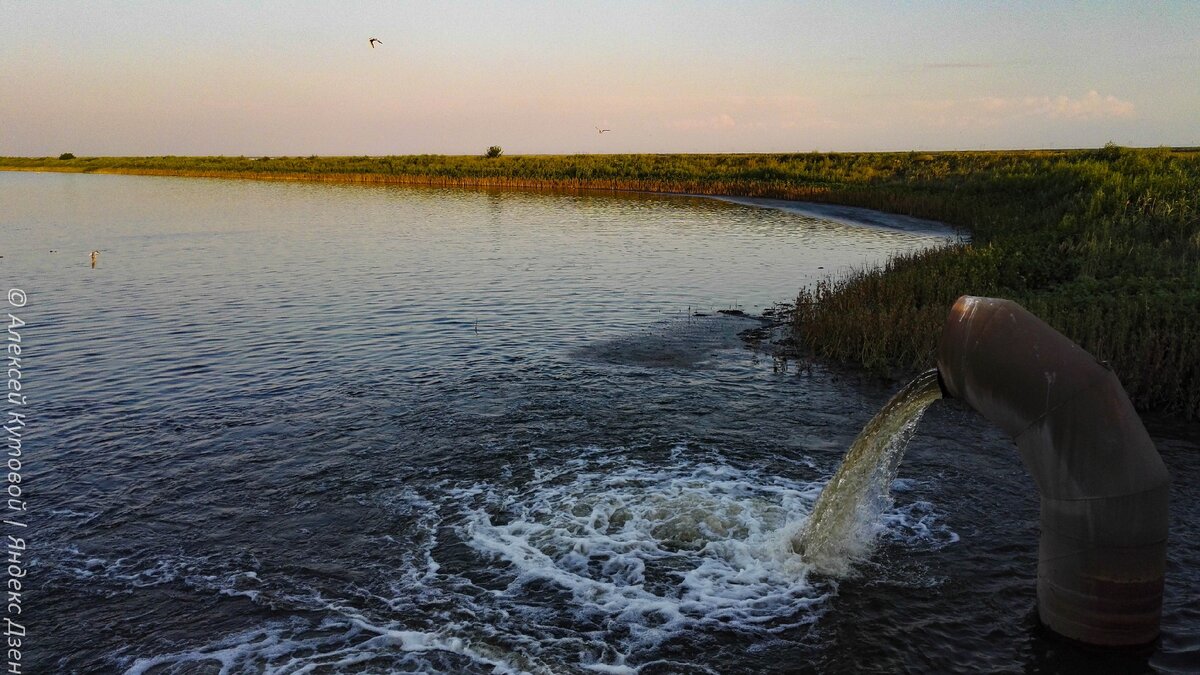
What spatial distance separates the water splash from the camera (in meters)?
8.96

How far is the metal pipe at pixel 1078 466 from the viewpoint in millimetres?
6496

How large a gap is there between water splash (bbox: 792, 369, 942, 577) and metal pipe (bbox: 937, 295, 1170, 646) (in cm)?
174

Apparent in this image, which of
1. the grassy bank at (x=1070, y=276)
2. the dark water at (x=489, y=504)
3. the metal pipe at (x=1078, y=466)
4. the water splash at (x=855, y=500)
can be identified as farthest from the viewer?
the grassy bank at (x=1070, y=276)

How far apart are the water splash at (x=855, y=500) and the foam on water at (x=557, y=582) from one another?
0.28 meters

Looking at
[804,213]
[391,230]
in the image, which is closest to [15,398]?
[391,230]

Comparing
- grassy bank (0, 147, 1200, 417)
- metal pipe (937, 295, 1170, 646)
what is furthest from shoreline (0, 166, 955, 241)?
metal pipe (937, 295, 1170, 646)

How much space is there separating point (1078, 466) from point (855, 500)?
10.2 feet

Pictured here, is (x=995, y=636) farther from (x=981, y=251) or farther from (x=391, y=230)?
(x=391, y=230)

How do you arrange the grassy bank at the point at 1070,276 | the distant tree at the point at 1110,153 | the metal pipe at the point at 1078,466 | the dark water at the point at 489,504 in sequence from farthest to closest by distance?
1. the distant tree at the point at 1110,153
2. the grassy bank at the point at 1070,276
3. the dark water at the point at 489,504
4. the metal pipe at the point at 1078,466

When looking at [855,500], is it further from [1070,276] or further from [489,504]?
[1070,276]

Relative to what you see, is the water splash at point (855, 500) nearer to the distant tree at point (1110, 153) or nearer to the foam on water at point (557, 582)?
the foam on water at point (557, 582)

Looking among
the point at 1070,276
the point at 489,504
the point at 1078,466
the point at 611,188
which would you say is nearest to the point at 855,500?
the point at 1078,466

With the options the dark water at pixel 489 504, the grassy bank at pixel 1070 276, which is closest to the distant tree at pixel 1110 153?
the grassy bank at pixel 1070 276

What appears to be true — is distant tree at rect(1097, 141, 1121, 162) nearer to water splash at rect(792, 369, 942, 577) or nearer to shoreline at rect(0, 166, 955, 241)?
shoreline at rect(0, 166, 955, 241)
